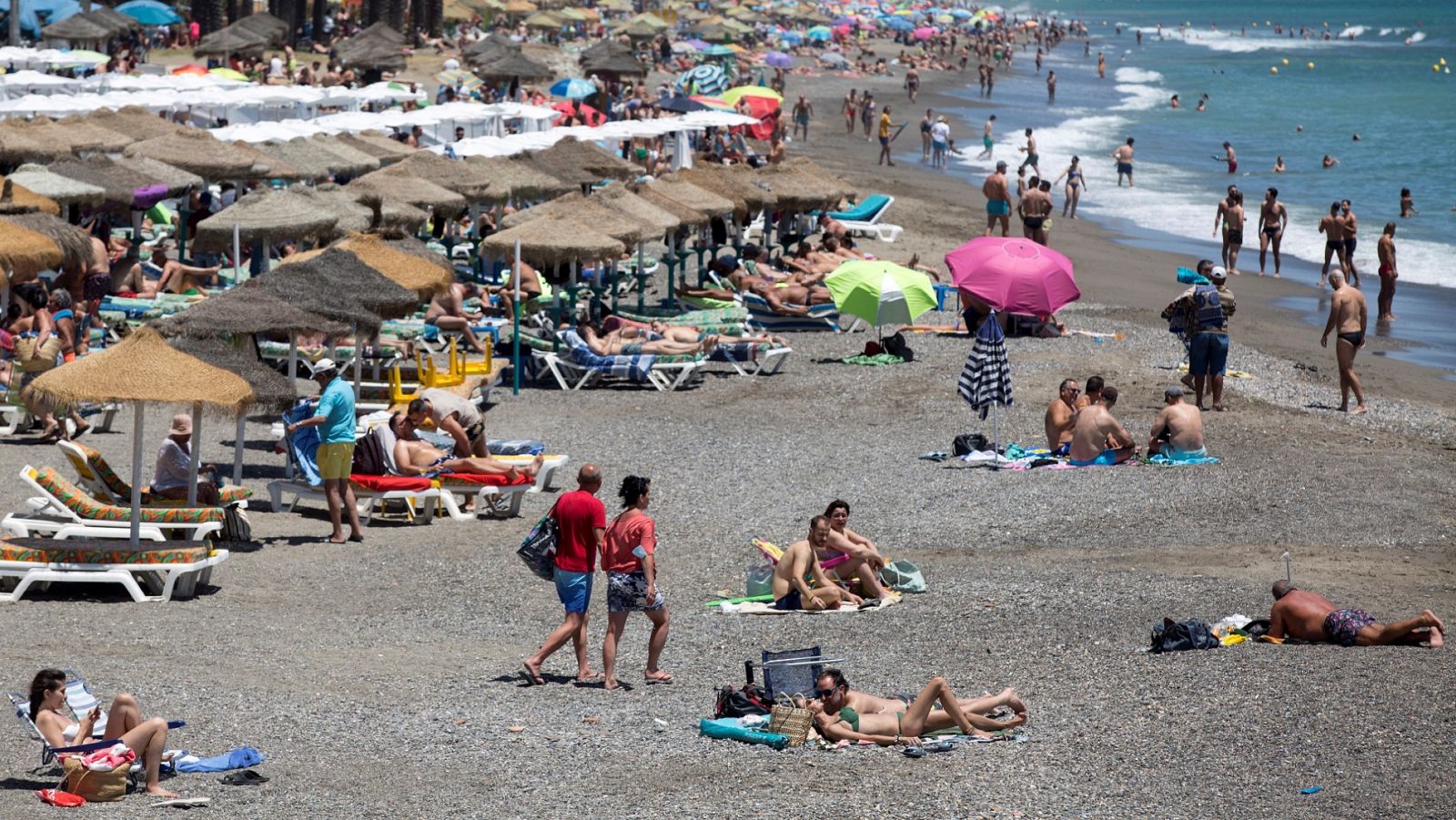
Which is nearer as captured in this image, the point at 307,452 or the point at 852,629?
the point at 852,629

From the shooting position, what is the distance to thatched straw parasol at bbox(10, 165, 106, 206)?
1917cm

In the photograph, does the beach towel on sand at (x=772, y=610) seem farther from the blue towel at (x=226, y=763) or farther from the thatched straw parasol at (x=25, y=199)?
the thatched straw parasol at (x=25, y=199)

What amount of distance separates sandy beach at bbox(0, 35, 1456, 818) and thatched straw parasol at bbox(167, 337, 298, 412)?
109 centimetres

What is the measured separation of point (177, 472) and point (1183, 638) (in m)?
6.33

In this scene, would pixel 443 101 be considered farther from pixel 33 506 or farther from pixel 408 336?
pixel 33 506

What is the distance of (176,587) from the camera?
426 inches

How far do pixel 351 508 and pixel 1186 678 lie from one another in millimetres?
5761

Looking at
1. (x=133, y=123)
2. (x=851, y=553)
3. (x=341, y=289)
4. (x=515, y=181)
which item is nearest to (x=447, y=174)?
(x=515, y=181)

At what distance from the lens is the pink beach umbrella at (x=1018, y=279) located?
18188mm

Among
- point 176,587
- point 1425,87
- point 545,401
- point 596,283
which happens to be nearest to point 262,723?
point 176,587

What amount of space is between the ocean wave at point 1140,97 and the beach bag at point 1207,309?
47.1 metres

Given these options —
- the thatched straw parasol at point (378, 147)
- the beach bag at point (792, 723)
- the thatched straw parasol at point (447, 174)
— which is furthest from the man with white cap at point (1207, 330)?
the thatched straw parasol at point (378, 147)

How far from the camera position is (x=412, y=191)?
20.8 m

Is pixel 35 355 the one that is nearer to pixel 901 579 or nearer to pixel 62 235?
pixel 62 235
